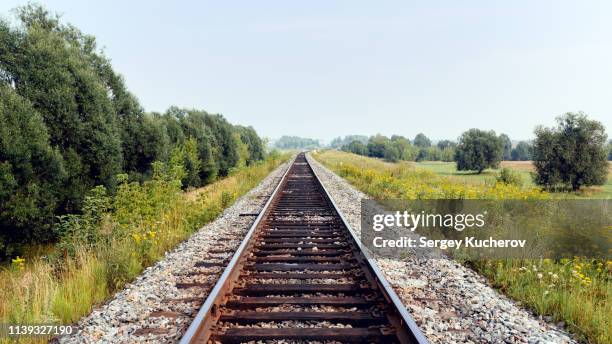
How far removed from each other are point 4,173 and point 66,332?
4.29 meters

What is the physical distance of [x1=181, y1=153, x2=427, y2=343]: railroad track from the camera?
10.6 feet

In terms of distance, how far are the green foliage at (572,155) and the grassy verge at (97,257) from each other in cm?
3328

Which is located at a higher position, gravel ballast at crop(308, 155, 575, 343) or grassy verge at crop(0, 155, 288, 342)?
grassy verge at crop(0, 155, 288, 342)

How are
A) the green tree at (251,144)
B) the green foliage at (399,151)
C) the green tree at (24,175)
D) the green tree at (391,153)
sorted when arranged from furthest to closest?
the green foliage at (399,151)
the green tree at (391,153)
the green tree at (251,144)
the green tree at (24,175)

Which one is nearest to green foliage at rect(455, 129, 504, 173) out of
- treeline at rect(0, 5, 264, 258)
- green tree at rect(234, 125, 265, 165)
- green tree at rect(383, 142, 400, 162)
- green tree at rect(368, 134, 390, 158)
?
green tree at rect(234, 125, 265, 165)

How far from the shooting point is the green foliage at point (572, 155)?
32281mm

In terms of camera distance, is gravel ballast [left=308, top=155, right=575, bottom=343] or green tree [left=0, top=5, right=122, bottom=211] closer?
gravel ballast [left=308, top=155, right=575, bottom=343]

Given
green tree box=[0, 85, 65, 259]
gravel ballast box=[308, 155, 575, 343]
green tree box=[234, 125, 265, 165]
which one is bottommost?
gravel ballast box=[308, 155, 575, 343]

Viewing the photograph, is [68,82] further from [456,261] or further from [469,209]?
[469,209]

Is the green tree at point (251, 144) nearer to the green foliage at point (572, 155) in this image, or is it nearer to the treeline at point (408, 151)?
the green foliage at point (572, 155)

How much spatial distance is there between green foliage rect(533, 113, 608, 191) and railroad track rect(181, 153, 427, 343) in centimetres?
3351

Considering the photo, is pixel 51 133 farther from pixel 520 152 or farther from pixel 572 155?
pixel 520 152

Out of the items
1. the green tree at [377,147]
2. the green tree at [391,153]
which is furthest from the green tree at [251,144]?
the green tree at [377,147]

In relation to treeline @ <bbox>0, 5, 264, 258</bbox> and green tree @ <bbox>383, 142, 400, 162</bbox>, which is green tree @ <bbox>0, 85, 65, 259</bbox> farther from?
green tree @ <bbox>383, 142, 400, 162</bbox>
